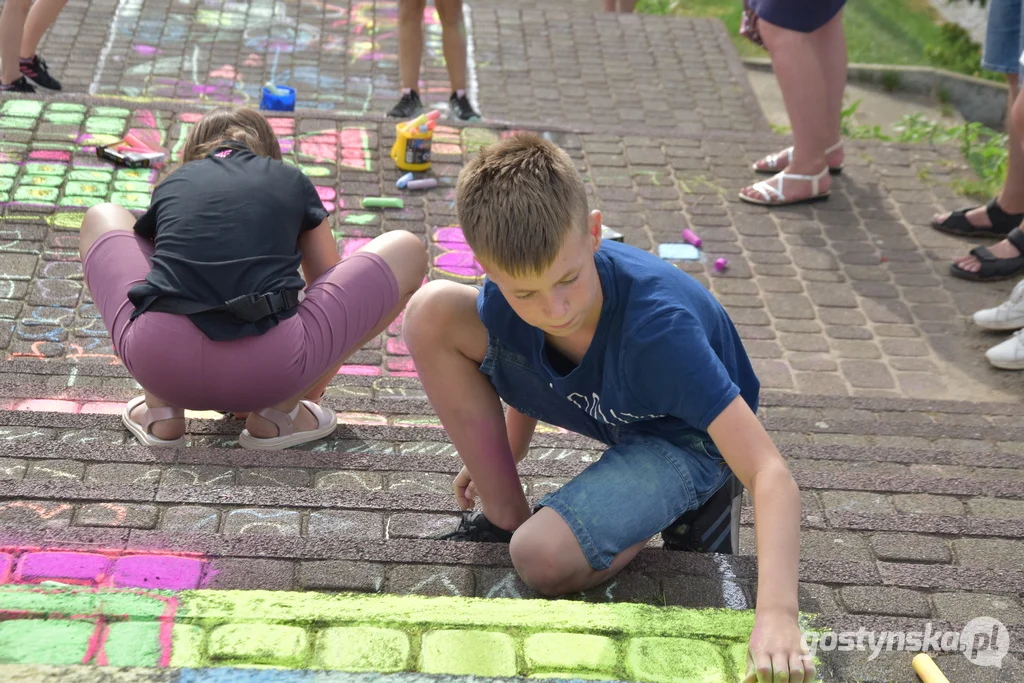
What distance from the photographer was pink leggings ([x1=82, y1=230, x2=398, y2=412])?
3.20m

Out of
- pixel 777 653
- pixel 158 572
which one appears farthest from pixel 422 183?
pixel 777 653

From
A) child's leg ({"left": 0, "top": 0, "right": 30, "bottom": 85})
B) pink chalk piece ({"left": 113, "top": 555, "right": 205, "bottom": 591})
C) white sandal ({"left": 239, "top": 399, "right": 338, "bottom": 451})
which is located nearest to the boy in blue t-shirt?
pink chalk piece ({"left": 113, "top": 555, "right": 205, "bottom": 591})

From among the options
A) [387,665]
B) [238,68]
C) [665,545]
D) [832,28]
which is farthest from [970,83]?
[387,665]

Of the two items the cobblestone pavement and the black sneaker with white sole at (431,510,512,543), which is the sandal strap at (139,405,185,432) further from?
the black sneaker with white sole at (431,510,512,543)

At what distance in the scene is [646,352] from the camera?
2311mm

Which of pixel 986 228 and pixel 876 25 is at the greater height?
pixel 986 228

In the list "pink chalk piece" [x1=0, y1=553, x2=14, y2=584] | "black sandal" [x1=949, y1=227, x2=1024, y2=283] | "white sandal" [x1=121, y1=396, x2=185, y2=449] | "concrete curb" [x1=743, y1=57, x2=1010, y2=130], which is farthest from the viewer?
"concrete curb" [x1=743, y1=57, x2=1010, y2=130]

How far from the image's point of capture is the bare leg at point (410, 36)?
6.39 m

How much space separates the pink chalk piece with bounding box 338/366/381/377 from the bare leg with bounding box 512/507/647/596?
2.17 m

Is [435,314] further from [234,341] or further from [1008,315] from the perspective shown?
[1008,315]

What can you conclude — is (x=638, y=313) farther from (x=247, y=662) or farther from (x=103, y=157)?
(x=103, y=157)

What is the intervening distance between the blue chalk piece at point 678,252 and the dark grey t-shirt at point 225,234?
97.7 inches

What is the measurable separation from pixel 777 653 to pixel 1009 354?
11.4ft

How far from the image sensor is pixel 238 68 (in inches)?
333
